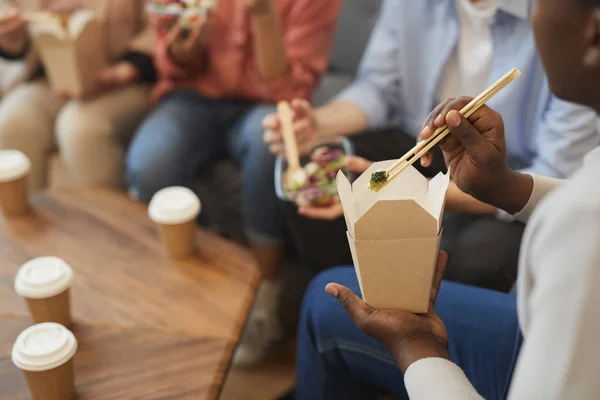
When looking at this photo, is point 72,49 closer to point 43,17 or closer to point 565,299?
point 43,17

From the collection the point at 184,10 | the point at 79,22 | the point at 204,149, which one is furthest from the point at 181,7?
the point at 204,149

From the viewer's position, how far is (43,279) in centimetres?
107

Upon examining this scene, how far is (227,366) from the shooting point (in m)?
1.07

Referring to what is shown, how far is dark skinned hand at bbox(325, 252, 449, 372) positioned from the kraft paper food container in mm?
21

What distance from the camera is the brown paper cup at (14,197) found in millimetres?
1348

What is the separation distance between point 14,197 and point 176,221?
38 cm

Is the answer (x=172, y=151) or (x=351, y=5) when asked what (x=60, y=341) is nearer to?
(x=172, y=151)

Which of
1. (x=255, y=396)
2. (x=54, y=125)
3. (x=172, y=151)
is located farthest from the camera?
(x=54, y=125)

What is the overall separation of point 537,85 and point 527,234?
2.64 feet

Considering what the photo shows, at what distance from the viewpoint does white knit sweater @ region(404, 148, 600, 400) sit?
0.58 meters

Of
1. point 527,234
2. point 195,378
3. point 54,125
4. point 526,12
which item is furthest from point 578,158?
point 54,125

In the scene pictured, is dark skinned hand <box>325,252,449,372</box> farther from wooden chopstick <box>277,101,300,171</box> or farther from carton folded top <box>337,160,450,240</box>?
wooden chopstick <box>277,101,300,171</box>

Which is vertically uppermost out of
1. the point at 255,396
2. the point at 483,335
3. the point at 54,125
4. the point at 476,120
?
the point at 476,120

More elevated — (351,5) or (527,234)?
(527,234)
